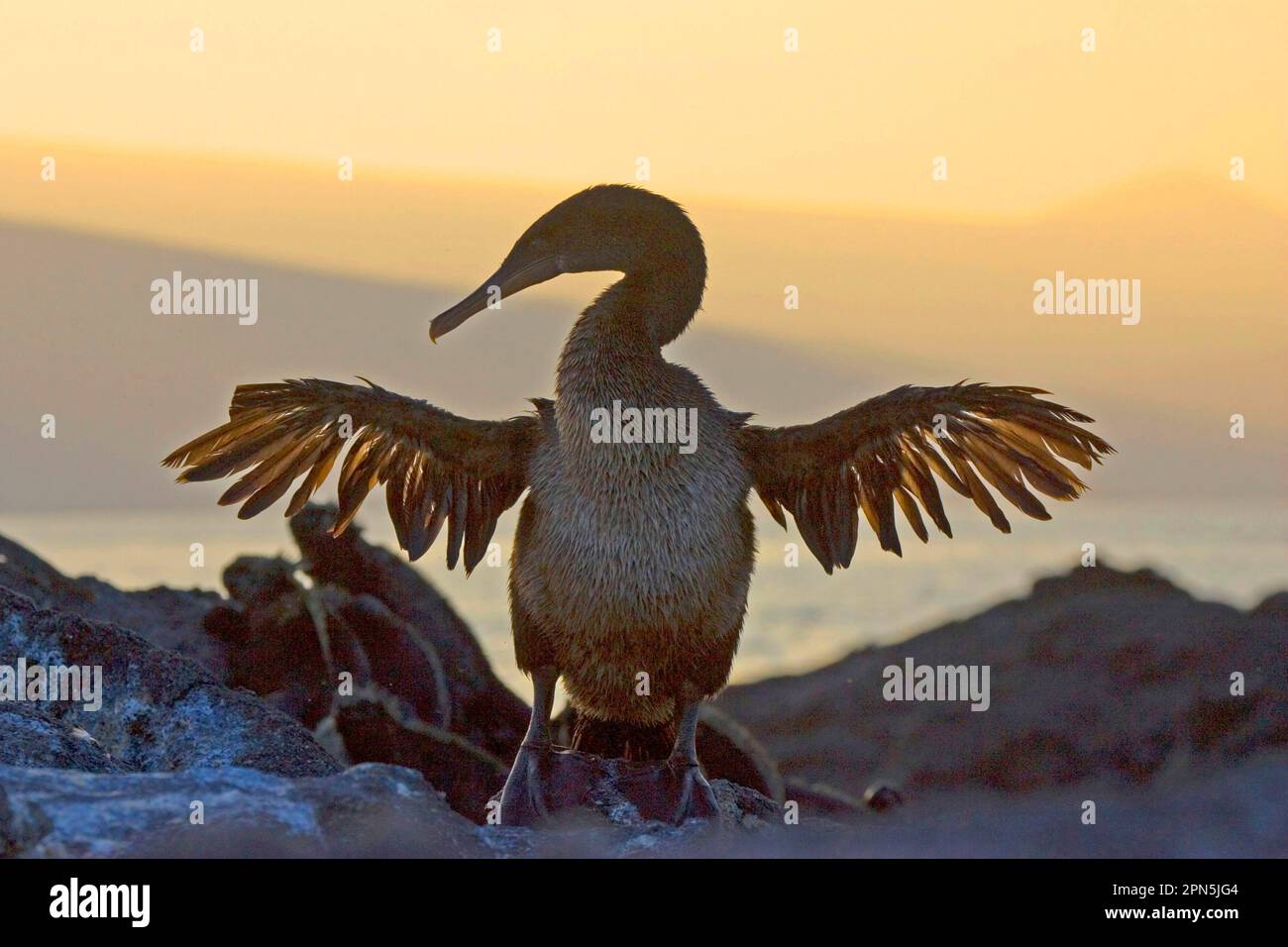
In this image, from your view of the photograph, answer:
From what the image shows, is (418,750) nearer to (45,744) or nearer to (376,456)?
(376,456)

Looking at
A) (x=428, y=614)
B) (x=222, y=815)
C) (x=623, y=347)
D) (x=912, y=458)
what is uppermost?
(x=623, y=347)

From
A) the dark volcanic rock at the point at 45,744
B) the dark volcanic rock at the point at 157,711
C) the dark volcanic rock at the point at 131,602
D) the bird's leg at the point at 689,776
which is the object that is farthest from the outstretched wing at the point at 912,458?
the dark volcanic rock at the point at 131,602

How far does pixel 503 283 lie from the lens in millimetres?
8391

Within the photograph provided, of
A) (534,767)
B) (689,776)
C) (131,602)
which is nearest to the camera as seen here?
(689,776)

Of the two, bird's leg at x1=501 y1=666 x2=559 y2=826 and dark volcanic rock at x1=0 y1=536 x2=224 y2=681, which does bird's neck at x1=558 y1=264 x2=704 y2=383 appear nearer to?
bird's leg at x1=501 y1=666 x2=559 y2=826

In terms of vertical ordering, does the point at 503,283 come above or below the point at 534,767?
above

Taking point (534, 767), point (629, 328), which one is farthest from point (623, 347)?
point (534, 767)

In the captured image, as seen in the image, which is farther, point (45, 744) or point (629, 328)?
point (629, 328)

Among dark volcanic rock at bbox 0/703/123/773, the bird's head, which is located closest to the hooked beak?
the bird's head

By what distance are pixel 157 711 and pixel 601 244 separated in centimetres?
296

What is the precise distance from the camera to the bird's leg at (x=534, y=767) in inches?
303

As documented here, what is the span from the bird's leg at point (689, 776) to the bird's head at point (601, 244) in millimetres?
2063

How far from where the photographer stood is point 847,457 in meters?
8.23

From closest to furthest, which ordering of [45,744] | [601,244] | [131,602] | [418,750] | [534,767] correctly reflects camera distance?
[45,744] → [534,767] → [601,244] → [418,750] → [131,602]
